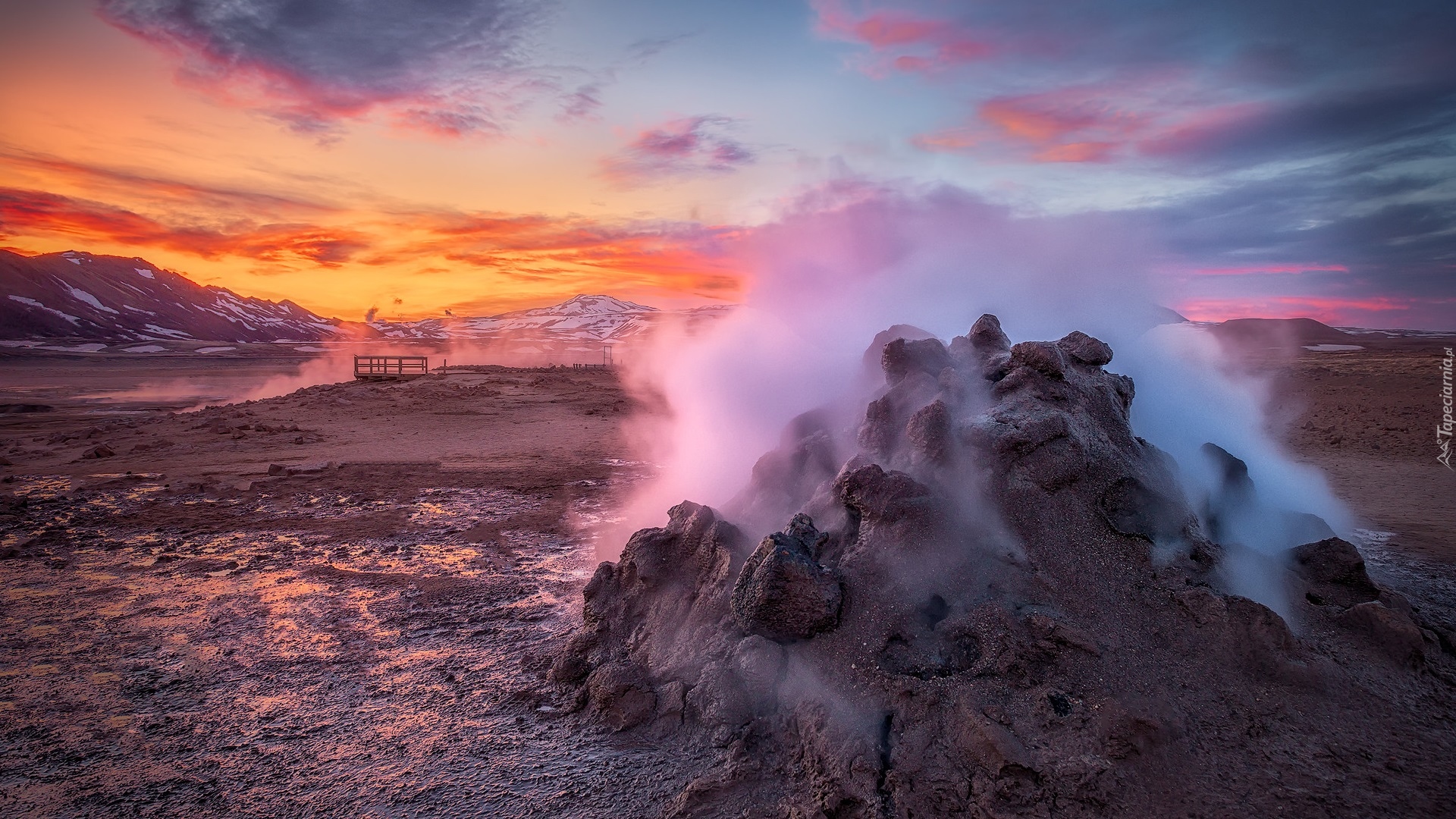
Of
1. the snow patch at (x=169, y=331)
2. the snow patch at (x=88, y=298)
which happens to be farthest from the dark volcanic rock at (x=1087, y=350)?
the snow patch at (x=88, y=298)

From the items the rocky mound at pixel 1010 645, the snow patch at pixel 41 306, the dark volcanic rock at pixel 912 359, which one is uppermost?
the snow patch at pixel 41 306

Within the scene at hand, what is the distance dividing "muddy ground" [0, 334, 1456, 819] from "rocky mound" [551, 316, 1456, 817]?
590 millimetres

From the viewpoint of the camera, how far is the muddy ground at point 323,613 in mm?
3738

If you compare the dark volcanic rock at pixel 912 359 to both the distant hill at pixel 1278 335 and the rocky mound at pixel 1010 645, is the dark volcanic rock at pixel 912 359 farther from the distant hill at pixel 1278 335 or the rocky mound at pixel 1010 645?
the distant hill at pixel 1278 335

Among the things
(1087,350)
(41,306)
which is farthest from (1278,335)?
(41,306)

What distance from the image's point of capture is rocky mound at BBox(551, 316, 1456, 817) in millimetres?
3203

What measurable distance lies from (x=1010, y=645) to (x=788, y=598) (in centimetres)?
123

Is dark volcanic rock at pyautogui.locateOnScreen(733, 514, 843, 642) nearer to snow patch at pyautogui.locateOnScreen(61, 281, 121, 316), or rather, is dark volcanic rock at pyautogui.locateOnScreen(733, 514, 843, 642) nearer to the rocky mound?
the rocky mound

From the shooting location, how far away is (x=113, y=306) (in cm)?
13962

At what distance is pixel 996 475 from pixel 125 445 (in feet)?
57.0

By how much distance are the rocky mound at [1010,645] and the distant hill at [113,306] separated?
120059mm

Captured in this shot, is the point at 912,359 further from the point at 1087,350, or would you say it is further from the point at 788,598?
the point at 788,598

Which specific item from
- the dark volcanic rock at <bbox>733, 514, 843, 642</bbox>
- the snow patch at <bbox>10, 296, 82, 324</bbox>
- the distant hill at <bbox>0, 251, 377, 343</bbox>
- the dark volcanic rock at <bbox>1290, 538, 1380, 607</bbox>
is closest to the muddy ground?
the dark volcanic rock at <bbox>733, 514, 843, 642</bbox>

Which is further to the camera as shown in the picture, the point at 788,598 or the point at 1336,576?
the point at 1336,576
